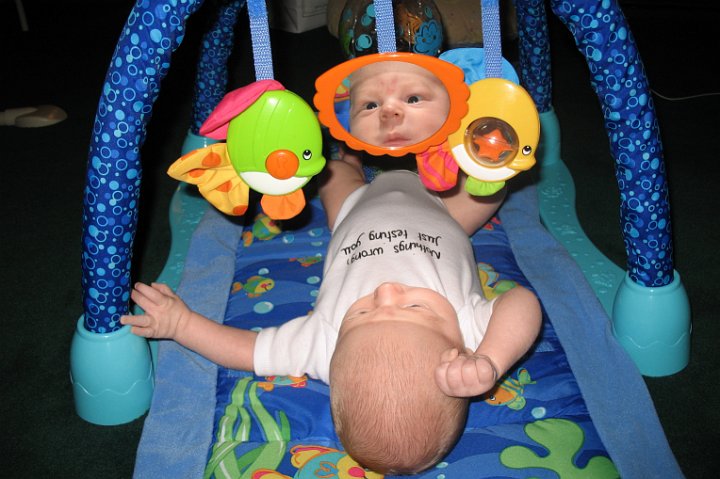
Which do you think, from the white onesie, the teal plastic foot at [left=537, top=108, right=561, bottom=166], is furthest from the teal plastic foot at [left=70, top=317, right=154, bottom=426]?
the teal plastic foot at [left=537, top=108, right=561, bottom=166]

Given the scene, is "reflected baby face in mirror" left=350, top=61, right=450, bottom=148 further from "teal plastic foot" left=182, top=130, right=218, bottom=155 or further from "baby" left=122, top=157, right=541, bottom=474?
"teal plastic foot" left=182, top=130, right=218, bottom=155

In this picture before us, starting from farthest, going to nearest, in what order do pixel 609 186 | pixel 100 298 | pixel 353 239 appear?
pixel 609 186 → pixel 353 239 → pixel 100 298

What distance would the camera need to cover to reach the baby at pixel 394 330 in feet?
2.91

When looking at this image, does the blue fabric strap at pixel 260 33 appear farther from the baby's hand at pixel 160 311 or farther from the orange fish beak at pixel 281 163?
the baby's hand at pixel 160 311

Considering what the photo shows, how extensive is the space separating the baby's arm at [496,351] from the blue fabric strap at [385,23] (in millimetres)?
385

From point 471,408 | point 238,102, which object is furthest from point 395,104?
point 471,408

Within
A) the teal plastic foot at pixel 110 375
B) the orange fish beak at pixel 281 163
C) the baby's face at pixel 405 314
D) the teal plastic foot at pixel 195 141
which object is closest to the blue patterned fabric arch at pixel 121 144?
the teal plastic foot at pixel 110 375

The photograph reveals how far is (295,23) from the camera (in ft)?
9.28

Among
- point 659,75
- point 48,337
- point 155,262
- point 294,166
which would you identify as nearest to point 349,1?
point 294,166

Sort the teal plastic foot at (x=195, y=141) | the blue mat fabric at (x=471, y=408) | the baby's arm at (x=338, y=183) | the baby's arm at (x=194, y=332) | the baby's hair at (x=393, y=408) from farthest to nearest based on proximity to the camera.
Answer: the teal plastic foot at (x=195, y=141) → the baby's arm at (x=338, y=183) → the baby's arm at (x=194, y=332) → the blue mat fabric at (x=471, y=408) → the baby's hair at (x=393, y=408)

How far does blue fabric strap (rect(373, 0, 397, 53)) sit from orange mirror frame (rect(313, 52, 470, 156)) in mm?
30

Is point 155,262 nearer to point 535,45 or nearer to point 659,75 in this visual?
point 535,45

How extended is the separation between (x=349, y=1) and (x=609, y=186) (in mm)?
844

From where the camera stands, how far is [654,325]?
1134 mm
